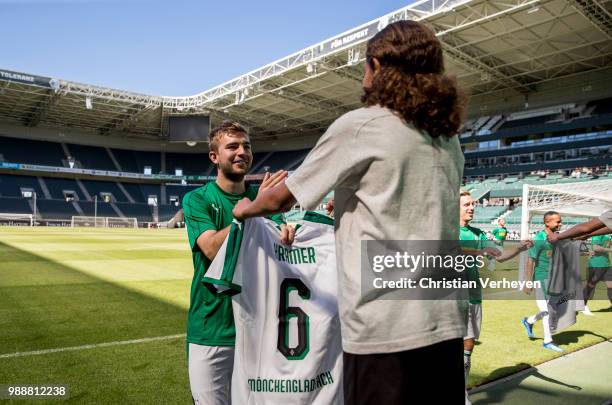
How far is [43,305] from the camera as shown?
8.03 metres

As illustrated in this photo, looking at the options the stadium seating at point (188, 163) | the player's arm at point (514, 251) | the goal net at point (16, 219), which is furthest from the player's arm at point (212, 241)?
the stadium seating at point (188, 163)

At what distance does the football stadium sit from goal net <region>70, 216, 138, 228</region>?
8.5 inches

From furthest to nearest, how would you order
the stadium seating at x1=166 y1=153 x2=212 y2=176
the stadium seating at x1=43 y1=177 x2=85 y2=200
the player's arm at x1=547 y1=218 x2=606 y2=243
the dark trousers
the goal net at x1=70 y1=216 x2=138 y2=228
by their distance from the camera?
the stadium seating at x1=166 y1=153 x2=212 y2=176 < the stadium seating at x1=43 y1=177 x2=85 y2=200 < the goal net at x1=70 y1=216 x2=138 y2=228 < the player's arm at x1=547 y1=218 x2=606 y2=243 < the dark trousers

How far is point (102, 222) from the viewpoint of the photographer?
50.6 meters

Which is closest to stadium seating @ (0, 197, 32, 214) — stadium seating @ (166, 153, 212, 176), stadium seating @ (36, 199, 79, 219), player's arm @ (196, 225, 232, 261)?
stadium seating @ (36, 199, 79, 219)

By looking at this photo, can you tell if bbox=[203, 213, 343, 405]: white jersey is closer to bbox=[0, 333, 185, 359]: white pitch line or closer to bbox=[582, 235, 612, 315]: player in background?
bbox=[0, 333, 185, 359]: white pitch line

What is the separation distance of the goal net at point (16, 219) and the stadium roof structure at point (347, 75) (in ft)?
35.6

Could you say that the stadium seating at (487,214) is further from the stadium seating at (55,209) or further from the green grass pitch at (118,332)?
the stadium seating at (55,209)

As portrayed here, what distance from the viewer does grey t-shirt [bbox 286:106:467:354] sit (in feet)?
4.46

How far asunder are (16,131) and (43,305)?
56.8 m

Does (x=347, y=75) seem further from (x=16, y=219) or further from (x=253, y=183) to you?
(x=16, y=219)

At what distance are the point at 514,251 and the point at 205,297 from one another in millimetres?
3097

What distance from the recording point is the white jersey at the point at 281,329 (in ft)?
7.72

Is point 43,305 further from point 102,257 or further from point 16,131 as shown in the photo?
point 16,131
